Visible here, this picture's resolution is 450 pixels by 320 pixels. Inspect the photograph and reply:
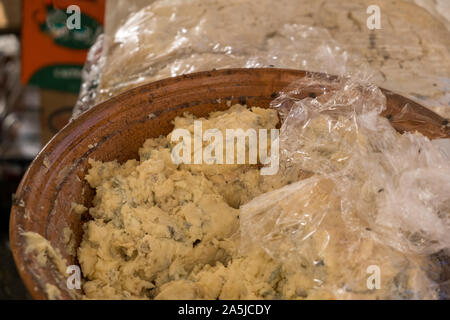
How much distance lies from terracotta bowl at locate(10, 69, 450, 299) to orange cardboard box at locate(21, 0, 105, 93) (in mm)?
1049

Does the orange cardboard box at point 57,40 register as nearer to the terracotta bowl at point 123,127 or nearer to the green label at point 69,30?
the green label at point 69,30

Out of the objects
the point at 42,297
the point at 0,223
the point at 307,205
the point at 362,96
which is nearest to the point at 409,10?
the point at 362,96

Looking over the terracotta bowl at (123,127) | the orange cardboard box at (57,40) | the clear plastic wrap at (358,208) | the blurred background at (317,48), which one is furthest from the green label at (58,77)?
the clear plastic wrap at (358,208)

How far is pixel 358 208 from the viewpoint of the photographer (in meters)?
0.87

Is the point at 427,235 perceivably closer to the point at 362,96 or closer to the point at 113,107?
the point at 362,96

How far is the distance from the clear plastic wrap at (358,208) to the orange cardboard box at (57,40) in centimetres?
126

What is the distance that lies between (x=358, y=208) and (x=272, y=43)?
702mm

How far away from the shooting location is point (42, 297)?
28.7 inches

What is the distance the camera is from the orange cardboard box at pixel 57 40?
6.28 feet

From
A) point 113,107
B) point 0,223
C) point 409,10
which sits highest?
point 409,10

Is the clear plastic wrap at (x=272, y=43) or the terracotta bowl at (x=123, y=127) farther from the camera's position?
the clear plastic wrap at (x=272, y=43)

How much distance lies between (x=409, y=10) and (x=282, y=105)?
71cm

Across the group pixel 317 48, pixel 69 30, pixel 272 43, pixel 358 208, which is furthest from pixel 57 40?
pixel 358 208

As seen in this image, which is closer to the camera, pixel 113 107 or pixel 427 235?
pixel 427 235
